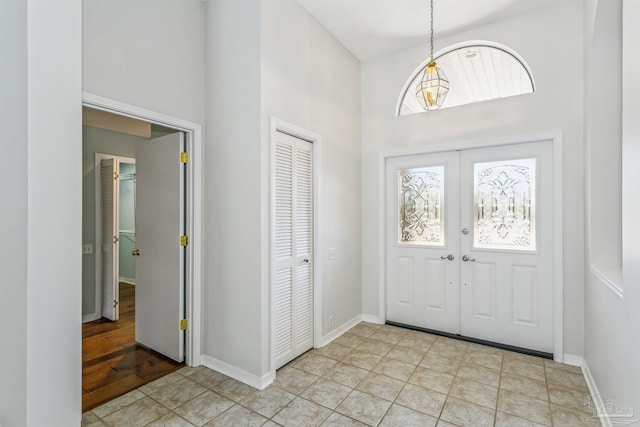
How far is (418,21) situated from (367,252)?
2.63 metres

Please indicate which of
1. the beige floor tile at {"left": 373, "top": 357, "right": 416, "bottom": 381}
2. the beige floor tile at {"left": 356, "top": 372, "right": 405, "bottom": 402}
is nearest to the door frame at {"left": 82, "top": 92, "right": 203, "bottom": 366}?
the beige floor tile at {"left": 356, "top": 372, "right": 405, "bottom": 402}

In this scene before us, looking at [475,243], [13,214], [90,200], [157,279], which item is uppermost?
[90,200]

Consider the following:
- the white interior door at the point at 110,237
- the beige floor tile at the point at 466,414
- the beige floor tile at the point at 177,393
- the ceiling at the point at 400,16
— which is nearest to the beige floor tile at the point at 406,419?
the beige floor tile at the point at 466,414

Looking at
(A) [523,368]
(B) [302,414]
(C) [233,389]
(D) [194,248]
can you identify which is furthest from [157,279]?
(A) [523,368]

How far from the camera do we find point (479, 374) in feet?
8.63

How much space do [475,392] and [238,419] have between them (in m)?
1.76

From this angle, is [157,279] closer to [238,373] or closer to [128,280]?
[238,373]

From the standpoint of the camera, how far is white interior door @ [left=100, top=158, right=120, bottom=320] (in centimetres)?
400

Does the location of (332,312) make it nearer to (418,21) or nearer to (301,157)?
(301,157)

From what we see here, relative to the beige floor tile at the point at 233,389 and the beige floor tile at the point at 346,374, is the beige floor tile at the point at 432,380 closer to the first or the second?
the beige floor tile at the point at 346,374

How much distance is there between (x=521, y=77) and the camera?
124 inches

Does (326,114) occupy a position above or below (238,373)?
above

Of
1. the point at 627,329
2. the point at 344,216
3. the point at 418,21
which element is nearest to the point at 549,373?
the point at 627,329

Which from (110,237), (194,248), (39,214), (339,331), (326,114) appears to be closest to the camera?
(39,214)
